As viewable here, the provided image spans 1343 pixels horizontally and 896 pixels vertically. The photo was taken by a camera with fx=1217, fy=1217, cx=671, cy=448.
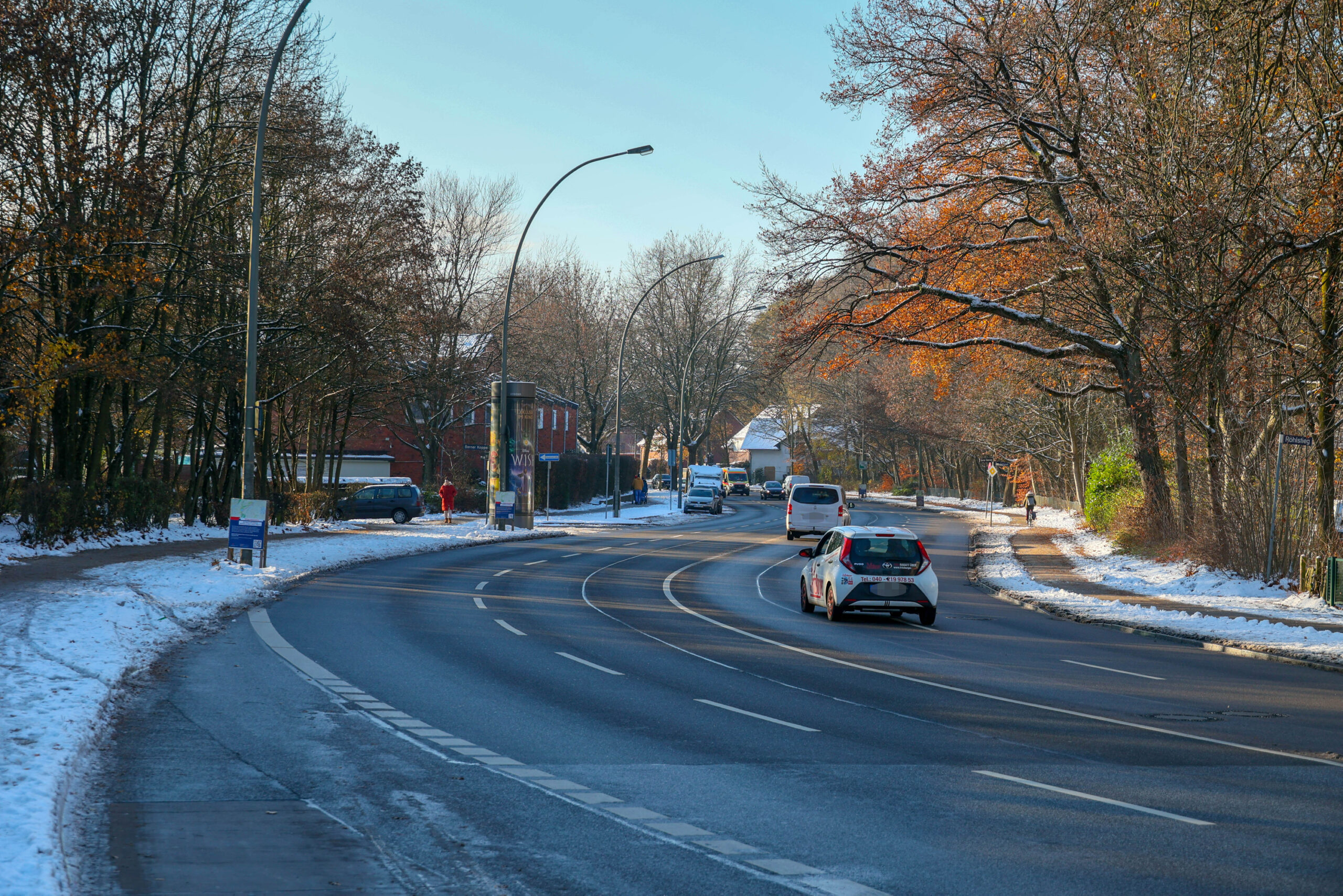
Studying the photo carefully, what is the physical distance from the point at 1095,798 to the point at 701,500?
2283 inches

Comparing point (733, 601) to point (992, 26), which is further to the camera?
point (992, 26)

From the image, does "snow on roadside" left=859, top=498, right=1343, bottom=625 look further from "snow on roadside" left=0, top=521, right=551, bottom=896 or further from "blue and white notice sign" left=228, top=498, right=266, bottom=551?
"blue and white notice sign" left=228, top=498, right=266, bottom=551

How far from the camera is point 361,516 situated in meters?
51.7

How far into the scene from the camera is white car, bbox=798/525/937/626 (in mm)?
19422

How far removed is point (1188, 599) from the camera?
2320 cm

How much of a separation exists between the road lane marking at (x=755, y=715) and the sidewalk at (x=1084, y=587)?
11.4 meters

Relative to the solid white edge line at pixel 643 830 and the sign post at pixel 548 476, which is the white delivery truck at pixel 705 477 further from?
the solid white edge line at pixel 643 830

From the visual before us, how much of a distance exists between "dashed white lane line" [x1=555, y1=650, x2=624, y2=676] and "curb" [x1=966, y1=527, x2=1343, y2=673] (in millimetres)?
8996

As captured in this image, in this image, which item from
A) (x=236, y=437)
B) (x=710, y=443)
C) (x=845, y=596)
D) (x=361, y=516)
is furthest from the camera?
(x=710, y=443)

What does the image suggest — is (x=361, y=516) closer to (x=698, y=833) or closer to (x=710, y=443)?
(x=698, y=833)

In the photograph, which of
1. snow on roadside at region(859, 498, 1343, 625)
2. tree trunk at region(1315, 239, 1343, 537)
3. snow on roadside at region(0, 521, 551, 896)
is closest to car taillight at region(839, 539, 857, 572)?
snow on roadside at region(859, 498, 1343, 625)

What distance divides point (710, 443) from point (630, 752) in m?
129

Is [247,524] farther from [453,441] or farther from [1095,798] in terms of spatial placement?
[453,441]

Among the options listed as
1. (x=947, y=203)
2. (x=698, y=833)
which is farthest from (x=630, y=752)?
(x=947, y=203)
